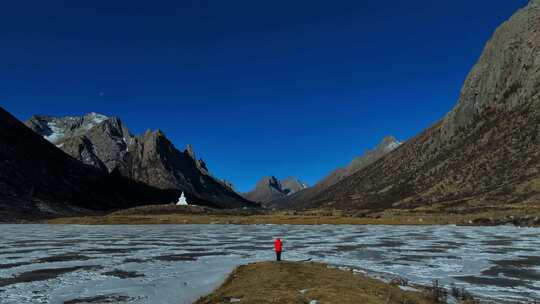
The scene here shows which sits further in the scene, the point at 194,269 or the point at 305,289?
the point at 194,269

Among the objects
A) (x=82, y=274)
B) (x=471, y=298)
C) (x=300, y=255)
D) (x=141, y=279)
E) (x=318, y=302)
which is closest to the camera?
(x=318, y=302)

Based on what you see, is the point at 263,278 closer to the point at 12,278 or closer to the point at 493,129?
the point at 12,278

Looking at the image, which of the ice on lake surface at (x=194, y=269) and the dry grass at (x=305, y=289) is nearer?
the dry grass at (x=305, y=289)

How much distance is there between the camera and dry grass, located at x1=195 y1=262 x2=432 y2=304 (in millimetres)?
16891

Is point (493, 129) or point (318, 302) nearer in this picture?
point (318, 302)

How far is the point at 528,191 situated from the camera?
138750 mm

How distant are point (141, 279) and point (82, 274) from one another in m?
4.03

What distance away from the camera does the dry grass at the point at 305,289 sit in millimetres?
16891

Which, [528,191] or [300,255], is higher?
[528,191]

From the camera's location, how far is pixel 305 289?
746 inches

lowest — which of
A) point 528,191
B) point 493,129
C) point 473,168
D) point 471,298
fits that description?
point 471,298

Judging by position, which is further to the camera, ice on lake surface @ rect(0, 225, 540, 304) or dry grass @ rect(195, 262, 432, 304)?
ice on lake surface @ rect(0, 225, 540, 304)

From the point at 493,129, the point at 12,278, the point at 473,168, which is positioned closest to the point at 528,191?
the point at 473,168

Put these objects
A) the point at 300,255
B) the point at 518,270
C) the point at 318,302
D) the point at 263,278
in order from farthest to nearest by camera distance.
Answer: the point at 300,255 < the point at 518,270 < the point at 263,278 < the point at 318,302
